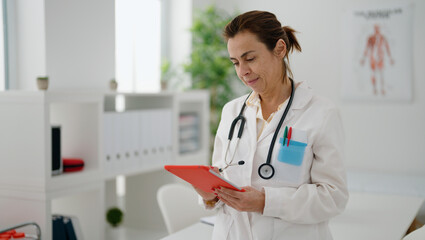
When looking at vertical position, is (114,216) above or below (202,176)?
below

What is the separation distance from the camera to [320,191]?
1.28m

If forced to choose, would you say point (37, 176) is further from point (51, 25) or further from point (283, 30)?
point (283, 30)

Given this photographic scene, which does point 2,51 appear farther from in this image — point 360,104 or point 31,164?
point 360,104

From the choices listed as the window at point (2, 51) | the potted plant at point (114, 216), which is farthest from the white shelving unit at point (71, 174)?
the window at point (2, 51)

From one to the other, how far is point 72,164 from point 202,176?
147cm

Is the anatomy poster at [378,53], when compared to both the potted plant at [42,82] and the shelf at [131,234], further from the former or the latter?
the potted plant at [42,82]

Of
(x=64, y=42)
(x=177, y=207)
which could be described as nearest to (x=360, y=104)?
(x=177, y=207)

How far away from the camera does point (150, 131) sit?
123 inches

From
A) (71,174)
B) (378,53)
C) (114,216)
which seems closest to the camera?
(71,174)

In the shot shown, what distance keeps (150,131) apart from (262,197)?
194 cm

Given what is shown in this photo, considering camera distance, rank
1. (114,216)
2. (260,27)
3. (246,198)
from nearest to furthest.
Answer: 1. (246,198)
2. (260,27)
3. (114,216)

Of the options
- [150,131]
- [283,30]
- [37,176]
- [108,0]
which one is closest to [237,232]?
[283,30]

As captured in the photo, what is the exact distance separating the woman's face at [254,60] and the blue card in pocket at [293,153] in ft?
0.73

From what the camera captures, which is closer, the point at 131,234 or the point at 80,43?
the point at 80,43
